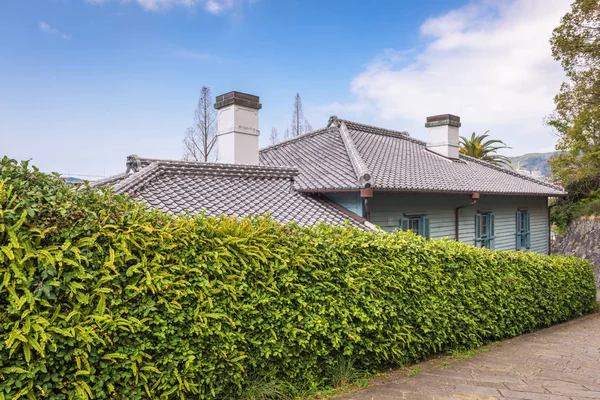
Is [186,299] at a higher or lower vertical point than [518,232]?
lower

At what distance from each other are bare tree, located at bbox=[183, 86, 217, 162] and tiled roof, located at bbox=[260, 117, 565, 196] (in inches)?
659

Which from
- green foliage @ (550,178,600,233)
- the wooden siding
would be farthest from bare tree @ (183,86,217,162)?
green foliage @ (550,178,600,233)

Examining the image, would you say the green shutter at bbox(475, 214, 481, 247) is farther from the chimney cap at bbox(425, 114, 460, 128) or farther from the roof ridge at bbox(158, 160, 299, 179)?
the roof ridge at bbox(158, 160, 299, 179)

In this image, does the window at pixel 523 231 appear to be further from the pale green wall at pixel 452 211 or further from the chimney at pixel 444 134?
the chimney at pixel 444 134

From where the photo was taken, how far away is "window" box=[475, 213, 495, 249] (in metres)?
13.2

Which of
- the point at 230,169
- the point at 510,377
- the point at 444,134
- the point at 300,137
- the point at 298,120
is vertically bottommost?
the point at 510,377

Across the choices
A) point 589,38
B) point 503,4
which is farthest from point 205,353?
point 589,38

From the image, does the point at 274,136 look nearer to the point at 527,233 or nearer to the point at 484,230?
the point at 527,233

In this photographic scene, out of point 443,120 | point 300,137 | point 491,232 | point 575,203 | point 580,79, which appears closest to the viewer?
point 491,232

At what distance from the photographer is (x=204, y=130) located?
30734mm

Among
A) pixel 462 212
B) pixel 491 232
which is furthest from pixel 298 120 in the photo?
pixel 462 212

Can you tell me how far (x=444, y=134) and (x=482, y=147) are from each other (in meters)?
17.5

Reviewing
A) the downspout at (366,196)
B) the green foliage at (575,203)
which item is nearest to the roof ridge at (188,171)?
the downspout at (366,196)

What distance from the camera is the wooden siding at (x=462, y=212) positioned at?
10.2 metres
